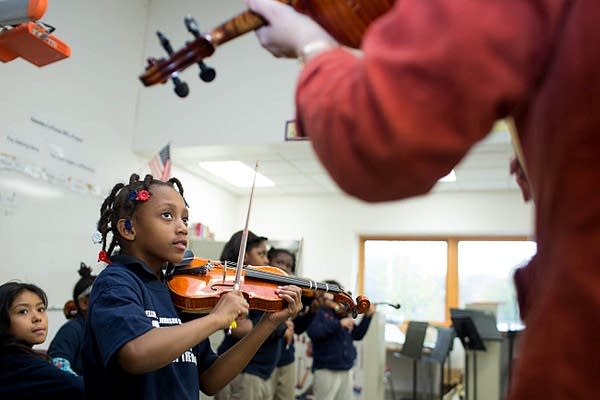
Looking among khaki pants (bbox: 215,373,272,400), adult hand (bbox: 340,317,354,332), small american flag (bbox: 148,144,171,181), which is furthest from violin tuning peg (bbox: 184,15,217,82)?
adult hand (bbox: 340,317,354,332)

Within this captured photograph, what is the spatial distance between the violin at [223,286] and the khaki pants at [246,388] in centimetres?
141

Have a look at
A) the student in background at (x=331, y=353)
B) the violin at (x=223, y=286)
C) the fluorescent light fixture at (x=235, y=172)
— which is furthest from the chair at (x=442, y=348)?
the violin at (x=223, y=286)

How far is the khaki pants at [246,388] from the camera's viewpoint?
347cm

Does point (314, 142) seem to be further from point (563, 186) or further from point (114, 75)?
point (114, 75)

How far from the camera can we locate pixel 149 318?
1.34 meters

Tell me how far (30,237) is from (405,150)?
14.0 ft

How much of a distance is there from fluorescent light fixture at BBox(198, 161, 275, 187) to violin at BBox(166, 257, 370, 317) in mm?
3854

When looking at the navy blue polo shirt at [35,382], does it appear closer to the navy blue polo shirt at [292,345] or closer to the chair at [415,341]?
the navy blue polo shirt at [292,345]

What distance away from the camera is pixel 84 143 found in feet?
15.7

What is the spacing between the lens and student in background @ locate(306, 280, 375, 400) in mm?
4488

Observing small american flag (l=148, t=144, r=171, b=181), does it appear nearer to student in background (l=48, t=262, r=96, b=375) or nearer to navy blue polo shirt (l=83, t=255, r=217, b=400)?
student in background (l=48, t=262, r=96, b=375)

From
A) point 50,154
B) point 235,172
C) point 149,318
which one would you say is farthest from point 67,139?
point 149,318

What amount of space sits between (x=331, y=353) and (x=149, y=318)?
3.43m

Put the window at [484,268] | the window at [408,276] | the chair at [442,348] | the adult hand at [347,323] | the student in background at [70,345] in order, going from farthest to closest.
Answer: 1. the window at [408,276]
2. the window at [484,268]
3. the chair at [442,348]
4. the adult hand at [347,323]
5. the student in background at [70,345]
